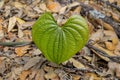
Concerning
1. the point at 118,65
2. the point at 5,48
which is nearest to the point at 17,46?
the point at 5,48

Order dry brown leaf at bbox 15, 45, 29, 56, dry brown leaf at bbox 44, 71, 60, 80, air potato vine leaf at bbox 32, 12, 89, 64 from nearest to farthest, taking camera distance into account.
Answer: air potato vine leaf at bbox 32, 12, 89, 64 < dry brown leaf at bbox 44, 71, 60, 80 < dry brown leaf at bbox 15, 45, 29, 56

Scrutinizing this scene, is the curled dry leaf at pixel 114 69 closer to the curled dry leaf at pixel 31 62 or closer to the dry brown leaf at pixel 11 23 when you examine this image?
the curled dry leaf at pixel 31 62

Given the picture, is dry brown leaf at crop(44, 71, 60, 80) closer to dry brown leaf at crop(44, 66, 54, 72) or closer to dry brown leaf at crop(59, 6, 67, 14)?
dry brown leaf at crop(44, 66, 54, 72)

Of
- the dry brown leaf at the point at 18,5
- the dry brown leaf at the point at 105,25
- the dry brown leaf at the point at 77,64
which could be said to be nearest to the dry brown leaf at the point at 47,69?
the dry brown leaf at the point at 77,64

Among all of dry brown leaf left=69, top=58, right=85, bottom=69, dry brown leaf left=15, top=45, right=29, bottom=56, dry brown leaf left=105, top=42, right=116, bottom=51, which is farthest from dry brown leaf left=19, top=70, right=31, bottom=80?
dry brown leaf left=105, top=42, right=116, bottom=51

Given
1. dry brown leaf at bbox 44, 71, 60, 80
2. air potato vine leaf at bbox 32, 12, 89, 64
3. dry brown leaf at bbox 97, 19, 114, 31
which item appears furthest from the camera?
dry brown leaf at bbox 97, 19, 114, 31

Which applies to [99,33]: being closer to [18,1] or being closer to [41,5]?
[41,5]

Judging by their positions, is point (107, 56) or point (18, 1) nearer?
point (107, 56)
